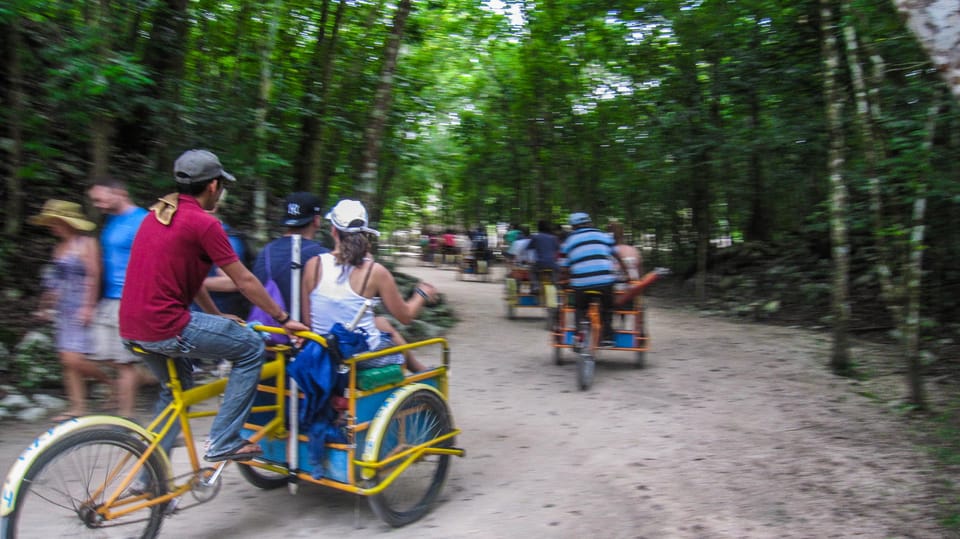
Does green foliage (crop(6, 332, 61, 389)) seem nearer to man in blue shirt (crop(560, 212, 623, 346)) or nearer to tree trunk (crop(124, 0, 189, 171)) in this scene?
tree trunk (crop(124, 0, 189, 171))

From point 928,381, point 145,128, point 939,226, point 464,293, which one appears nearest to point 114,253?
point 145,128

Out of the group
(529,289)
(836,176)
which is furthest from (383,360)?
Result: (529,289)

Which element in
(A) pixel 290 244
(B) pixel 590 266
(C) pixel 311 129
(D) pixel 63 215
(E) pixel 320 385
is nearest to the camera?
(E) pixel 320 385

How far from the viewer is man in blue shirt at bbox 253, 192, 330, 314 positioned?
4.75m

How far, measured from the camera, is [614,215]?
75.4 ft

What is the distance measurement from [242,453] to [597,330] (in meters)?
5.33

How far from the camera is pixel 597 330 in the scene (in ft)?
28.3

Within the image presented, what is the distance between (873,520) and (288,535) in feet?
11.6

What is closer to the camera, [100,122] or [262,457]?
[262,457]

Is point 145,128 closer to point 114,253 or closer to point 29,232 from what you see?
point 29,232

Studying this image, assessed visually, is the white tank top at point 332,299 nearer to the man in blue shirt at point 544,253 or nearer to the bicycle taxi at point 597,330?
the bicycle taxi at point 597,330

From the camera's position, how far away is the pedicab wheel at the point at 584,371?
327 inches

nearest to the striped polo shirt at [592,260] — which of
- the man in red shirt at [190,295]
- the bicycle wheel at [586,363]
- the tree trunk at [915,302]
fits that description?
the bicycle wheel at [586,363]

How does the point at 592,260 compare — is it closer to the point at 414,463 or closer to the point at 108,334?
the point at 414,463
